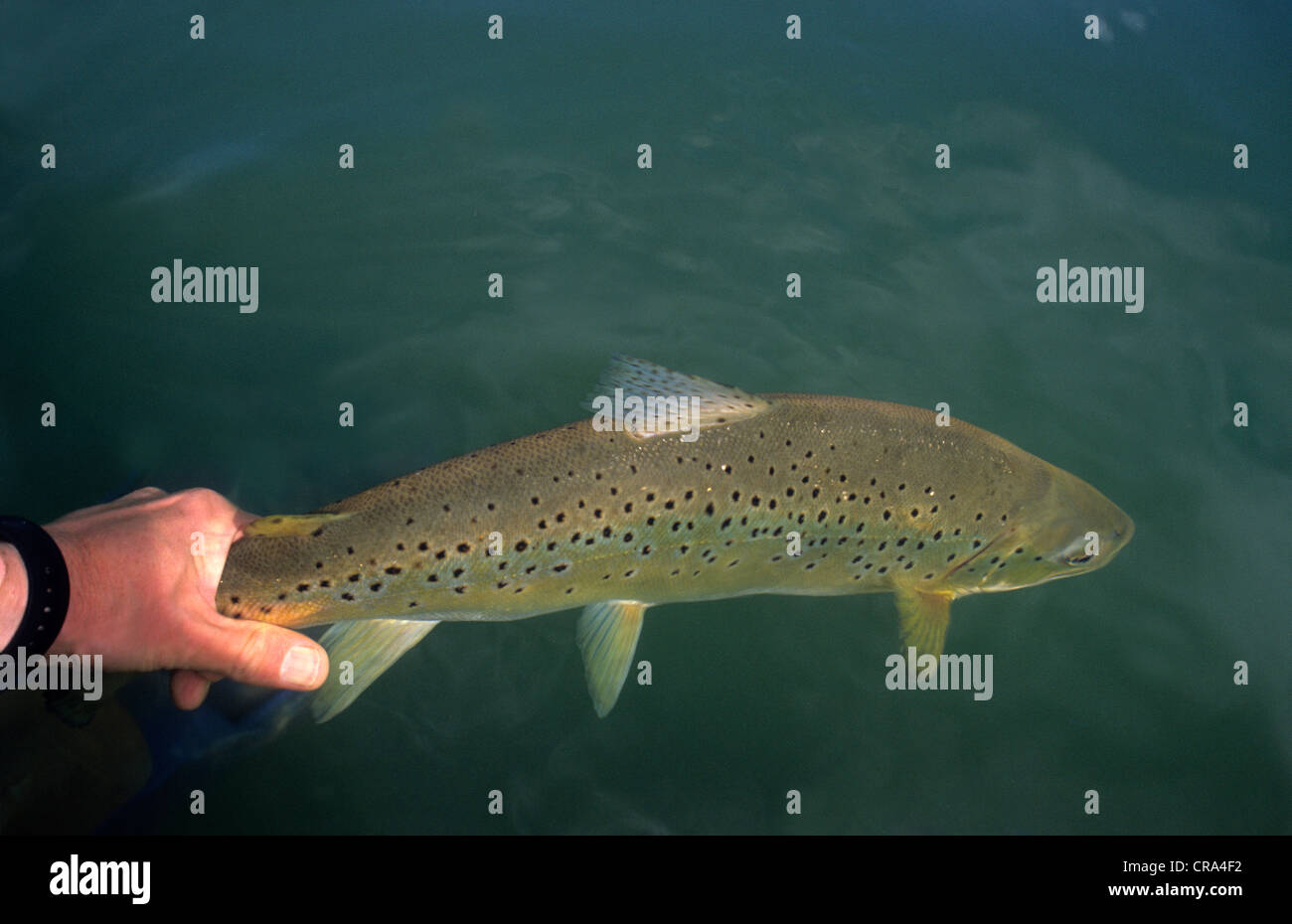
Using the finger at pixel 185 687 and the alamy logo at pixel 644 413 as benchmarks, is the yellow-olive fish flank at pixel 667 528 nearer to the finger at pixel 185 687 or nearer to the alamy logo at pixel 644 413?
the alamy logo at pixel 644 413

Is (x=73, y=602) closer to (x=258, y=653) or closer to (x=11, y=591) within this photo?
(x=11, y=591)

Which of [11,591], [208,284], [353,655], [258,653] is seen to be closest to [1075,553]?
[353,655]

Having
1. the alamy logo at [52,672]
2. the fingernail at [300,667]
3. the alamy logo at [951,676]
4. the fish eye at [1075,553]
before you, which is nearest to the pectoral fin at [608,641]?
the fingernail at [300,667]

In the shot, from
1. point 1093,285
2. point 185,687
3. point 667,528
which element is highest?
point 1093,285

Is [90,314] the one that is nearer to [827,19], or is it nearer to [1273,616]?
[827,19]

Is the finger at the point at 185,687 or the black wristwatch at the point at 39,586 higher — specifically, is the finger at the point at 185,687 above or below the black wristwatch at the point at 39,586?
below

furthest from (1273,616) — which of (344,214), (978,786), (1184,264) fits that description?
(344,214)
